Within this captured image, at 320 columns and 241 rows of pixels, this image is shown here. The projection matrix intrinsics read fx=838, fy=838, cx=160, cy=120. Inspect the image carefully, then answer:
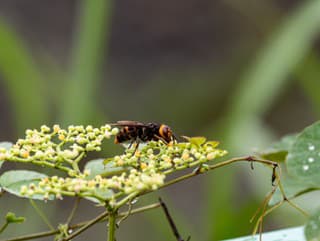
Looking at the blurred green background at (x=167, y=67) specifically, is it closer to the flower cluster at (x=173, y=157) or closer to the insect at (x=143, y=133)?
the insect at (x=143, y=133)

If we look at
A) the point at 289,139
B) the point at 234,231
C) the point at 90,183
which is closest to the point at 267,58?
the point at 234,231

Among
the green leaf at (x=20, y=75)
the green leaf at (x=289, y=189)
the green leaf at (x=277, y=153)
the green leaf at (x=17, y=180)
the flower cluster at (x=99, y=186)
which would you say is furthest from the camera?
the green leaf at (x=20, y=75)

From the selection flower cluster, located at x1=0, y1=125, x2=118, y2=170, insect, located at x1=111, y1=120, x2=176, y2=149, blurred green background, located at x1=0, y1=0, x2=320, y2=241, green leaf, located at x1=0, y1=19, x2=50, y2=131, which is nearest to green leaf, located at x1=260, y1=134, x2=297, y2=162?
insect, located at x1=111, y1=120, x2=176, y2=149

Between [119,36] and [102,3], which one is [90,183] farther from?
[119,36]

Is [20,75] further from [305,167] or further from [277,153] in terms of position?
[305,167]

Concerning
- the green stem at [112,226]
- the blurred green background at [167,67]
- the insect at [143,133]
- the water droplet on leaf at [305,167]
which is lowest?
the water droplet on leaf at [305,167]

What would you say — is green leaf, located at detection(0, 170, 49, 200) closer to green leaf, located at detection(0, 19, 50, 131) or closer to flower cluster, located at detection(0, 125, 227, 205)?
flower cluster, located at detection(0, 125, 227, 205)

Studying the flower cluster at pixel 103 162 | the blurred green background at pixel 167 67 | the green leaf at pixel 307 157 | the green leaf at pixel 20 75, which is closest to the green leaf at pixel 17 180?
the flower cluster at pixel 103 162

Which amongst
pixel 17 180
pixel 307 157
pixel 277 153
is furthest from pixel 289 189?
pixel 17 180
